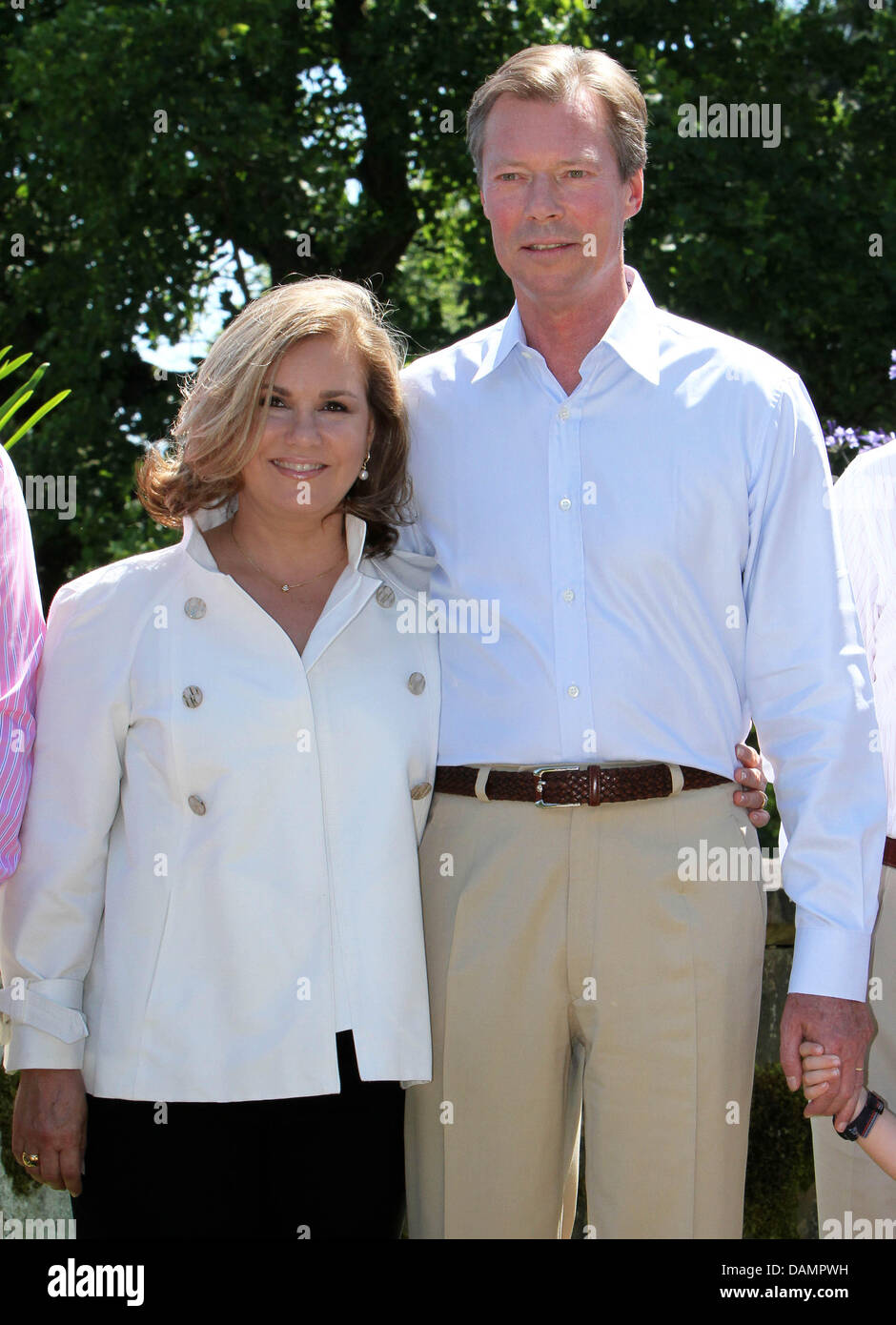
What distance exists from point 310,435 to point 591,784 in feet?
2.33

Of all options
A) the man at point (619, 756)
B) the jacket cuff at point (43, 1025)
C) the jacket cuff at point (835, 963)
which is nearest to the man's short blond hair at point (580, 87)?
the man at point (619, 756)

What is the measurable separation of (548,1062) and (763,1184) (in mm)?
1548

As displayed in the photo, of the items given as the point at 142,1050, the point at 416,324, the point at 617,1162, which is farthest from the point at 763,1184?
the point at 416,324

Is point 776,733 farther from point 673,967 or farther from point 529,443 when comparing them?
point 529,443

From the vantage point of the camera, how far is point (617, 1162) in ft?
7.95

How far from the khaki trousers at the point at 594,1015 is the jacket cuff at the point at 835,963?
0.11 m

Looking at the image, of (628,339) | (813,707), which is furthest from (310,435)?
(813,707)

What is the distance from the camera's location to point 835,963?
2342 mm

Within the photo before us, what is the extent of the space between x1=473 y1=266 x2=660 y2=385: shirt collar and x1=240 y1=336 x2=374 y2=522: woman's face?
0.27m

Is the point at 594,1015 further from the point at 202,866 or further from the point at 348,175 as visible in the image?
the point at 348,175

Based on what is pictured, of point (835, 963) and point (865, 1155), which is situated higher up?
point (835, 963)

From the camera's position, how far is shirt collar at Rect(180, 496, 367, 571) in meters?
2.46

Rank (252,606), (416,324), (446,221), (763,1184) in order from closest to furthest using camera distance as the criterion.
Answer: (252,606), (763,1184), (416,324), (446,221)
